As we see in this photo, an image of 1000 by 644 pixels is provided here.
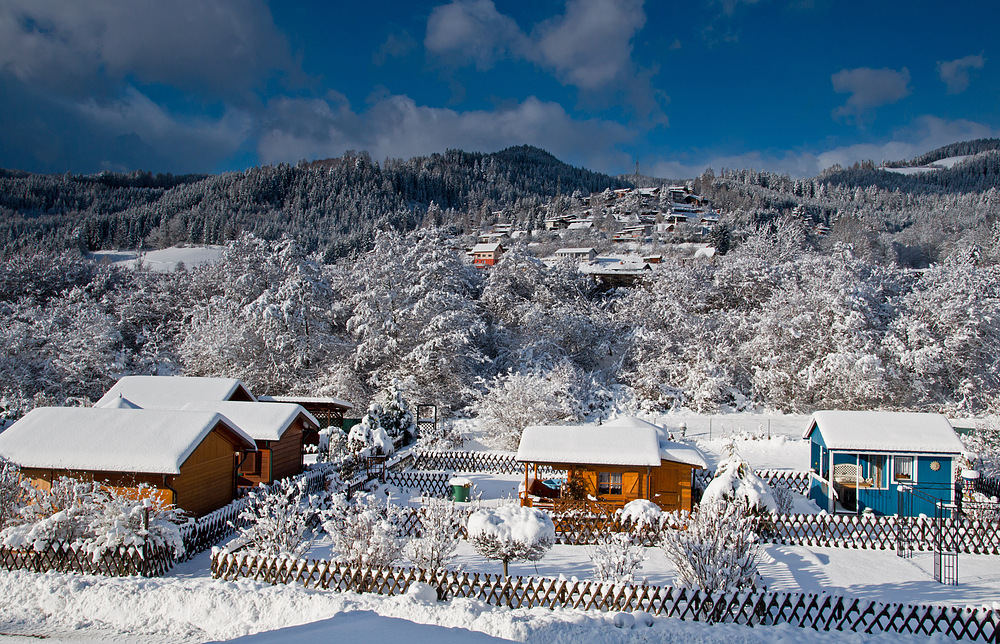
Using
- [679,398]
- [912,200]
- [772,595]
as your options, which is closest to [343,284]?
[679,398]

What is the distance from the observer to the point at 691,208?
10481 centimetres

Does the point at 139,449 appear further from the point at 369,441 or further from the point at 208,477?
the point at 369,441

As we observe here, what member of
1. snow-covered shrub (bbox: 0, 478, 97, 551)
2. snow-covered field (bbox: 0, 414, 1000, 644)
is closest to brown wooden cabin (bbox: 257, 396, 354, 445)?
snow-covered shrub (bbox: 0, 478, 97, 551)

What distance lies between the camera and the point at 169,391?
74.7ft

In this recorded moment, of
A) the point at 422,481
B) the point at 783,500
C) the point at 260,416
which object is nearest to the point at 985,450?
the point at 783,500

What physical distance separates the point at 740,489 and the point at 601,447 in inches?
147

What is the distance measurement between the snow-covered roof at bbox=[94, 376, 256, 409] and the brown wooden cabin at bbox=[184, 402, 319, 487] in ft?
8.35

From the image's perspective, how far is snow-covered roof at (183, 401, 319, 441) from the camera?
704 inches

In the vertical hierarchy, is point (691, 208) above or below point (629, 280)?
above

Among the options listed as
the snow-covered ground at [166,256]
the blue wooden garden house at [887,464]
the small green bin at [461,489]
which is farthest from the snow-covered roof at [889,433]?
the snow-covered ground at [166,256]

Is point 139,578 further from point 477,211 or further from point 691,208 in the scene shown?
point 477,211

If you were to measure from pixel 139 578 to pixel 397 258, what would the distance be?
84.1 feet

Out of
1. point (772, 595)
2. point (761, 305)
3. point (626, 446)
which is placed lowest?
point (772, 595)

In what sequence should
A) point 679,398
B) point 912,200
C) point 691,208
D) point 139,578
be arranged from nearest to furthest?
point 139,578 < point 679,398 < point 691,208 < point 912,200
